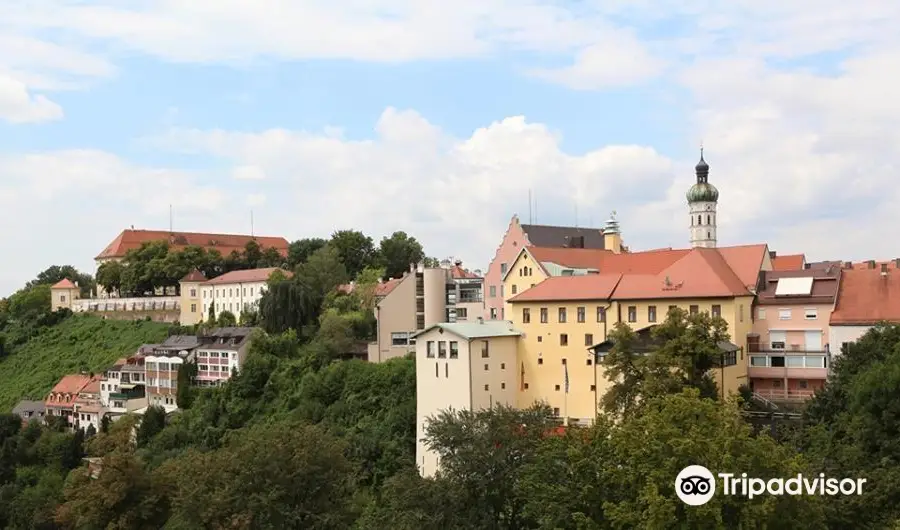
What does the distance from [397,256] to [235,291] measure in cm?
1523

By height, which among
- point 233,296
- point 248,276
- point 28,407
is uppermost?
point 248,276

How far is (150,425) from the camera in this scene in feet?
207

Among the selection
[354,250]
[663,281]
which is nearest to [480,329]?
[663,281]

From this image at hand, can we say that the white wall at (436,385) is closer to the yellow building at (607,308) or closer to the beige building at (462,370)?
the beige building at (462,370)

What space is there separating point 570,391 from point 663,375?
9.61 metres

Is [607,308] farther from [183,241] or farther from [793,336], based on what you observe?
[183,241]

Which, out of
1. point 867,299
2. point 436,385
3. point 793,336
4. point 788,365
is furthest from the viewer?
point 436,385

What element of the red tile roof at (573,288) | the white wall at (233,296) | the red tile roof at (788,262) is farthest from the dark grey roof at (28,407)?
the red tile roof at (788,262)

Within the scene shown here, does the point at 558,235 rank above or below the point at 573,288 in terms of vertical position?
above

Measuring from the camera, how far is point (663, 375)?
36.0m

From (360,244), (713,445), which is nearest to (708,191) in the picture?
(360,244)

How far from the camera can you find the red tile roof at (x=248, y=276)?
3167 inches

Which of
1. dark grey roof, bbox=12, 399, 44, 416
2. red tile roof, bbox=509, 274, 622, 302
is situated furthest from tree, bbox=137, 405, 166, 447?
A: red tile roof, bbox=509, 274, 622, 302

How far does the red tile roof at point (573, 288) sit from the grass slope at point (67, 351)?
46.3m
